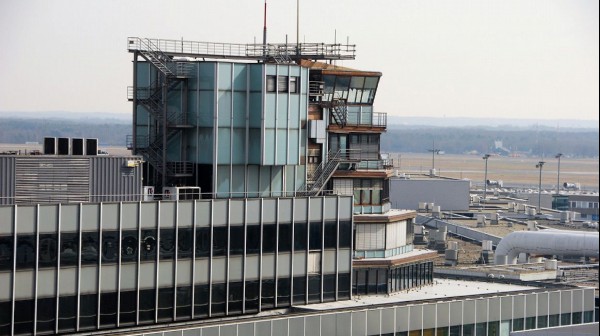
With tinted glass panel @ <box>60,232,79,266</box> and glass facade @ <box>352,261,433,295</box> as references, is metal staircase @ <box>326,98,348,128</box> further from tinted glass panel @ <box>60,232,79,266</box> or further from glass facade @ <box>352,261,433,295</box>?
tinted glass panel @ <box>60,232,79,266</box>

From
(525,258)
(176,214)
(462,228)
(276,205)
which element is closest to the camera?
(176,214)

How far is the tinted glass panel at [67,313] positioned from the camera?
6031 centimetres

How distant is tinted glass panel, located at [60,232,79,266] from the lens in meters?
59.8

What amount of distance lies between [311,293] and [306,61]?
632 inches

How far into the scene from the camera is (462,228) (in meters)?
182

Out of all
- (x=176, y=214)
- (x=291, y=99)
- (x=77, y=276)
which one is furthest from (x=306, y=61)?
(x=77, y=276)

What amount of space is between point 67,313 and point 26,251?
11.5 ft

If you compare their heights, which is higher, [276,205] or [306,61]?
[306,61]

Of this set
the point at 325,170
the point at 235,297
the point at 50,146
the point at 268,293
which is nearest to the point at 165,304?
the point at 235,297

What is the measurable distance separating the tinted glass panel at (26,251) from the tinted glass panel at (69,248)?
1.33 meters

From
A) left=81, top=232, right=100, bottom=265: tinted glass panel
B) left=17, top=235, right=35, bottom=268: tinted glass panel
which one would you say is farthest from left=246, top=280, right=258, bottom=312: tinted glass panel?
left=17, top=235, right=35, bottom=268: tinted glass panel

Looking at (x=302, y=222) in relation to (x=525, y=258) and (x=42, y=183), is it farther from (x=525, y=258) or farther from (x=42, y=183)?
(x=525, y=258)

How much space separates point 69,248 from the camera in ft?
197

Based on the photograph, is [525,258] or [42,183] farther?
[525,258]
